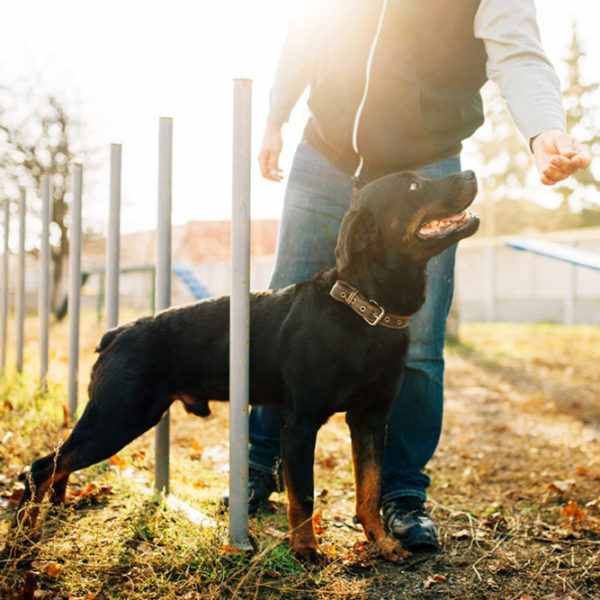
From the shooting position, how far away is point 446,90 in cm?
254

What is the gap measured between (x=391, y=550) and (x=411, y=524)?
0.17m

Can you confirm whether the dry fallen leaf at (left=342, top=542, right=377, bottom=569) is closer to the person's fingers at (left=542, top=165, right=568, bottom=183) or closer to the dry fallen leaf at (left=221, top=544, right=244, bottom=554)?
the dry fallen leaf at (left=221, top=544, right=244, bottom=554)

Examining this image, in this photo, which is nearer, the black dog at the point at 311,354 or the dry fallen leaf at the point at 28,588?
the dry fallen leaf at the point at 28,588

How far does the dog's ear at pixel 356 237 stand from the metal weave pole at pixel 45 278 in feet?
11.6

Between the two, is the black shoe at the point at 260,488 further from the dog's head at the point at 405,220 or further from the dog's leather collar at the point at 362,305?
the dog's head at the point at 405,220

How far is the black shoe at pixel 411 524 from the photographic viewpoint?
Answer: 7.88ft

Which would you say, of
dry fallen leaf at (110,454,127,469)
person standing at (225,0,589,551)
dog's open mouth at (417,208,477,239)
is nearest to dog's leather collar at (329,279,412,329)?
dog's open mouth at (417,208,477,239)

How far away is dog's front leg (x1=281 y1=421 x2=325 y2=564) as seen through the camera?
2.22m

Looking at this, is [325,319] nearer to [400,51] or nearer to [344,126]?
[344,126]

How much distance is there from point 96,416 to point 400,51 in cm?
199

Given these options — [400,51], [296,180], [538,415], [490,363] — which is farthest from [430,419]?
[490,363]

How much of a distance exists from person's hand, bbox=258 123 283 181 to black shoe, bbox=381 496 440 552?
1690 mm

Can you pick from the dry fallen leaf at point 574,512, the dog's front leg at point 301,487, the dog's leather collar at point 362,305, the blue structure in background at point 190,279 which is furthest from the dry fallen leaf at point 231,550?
the blue structure in background at point 190,279

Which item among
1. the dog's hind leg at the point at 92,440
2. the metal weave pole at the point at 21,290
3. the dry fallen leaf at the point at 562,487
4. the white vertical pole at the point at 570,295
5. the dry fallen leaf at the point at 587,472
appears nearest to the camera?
the dog's hind leg at the point at 92,440
